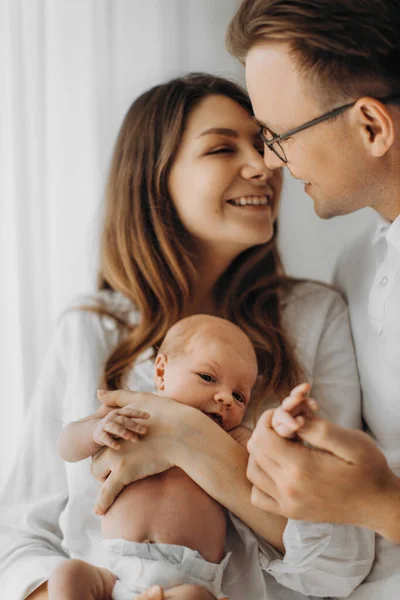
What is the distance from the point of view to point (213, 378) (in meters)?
1.51

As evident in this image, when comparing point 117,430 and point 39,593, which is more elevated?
point 117,430

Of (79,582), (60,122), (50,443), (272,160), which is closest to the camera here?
(79,582)

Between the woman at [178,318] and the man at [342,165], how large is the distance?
12cm

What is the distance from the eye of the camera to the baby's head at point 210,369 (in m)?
1.50

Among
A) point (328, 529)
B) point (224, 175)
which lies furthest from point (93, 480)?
point (224, 175)

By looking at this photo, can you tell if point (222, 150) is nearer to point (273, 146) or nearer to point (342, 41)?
point (273, 146)

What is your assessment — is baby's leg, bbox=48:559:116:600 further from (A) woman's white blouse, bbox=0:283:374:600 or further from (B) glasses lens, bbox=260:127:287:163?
(B) glasses lens, bbox=260:127:287:163

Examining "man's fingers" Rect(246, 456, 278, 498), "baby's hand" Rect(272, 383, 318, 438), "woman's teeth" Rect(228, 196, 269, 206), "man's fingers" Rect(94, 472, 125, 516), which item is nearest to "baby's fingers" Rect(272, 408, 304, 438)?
"baby's hand" Rect(272, 383, 318, 438)

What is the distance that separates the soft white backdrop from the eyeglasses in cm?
50

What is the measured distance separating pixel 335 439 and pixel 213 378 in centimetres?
38

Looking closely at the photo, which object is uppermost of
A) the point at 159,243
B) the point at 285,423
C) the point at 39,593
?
the point at 159,243

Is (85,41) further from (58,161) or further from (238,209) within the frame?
(238,209)

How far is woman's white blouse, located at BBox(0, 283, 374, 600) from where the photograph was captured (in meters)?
1.51

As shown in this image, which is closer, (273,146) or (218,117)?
(273,146)
